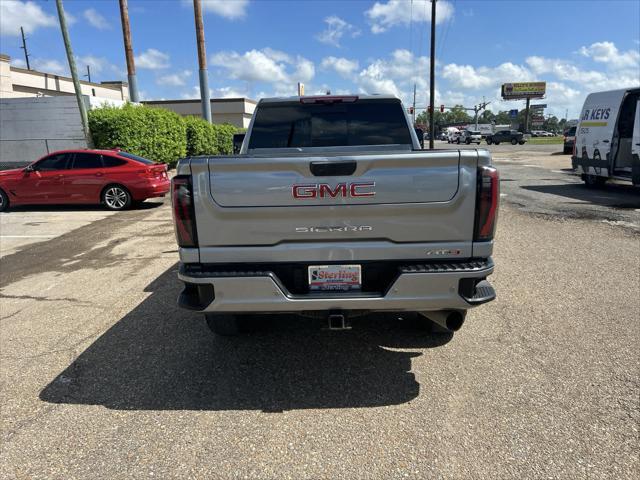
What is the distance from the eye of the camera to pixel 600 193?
43.0 ft

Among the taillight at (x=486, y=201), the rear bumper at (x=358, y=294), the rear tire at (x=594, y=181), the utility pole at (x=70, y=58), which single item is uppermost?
the utility pole at (x=70, y=58)

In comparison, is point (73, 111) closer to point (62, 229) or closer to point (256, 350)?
point (62, 229)

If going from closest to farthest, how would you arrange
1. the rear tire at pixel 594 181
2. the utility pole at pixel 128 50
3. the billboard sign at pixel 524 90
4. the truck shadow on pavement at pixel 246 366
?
the truck shadow on pavement at pixel 246 366
the rear tire at pixel 594 181
the utility pole at pixel 128 50
the billboard sign at pixel 524 90

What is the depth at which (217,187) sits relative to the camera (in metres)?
2.92

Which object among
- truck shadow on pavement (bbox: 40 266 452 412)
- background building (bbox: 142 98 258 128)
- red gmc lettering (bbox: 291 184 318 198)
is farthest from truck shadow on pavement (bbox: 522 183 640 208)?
background building (bbox: 142 98 258 128)

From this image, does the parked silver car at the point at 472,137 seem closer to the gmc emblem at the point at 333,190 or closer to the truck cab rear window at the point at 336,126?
the truck cab rear window at the point at 336,126

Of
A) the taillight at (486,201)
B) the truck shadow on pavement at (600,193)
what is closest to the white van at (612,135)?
the truck shadow on pavement at (600,193)

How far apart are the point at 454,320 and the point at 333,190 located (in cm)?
142

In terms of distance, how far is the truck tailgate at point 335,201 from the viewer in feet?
9.46

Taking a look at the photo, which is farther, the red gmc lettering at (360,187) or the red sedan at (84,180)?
the red sedan at (84,180)

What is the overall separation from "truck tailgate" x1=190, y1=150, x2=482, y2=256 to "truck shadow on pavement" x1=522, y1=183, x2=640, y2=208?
10.0 meters

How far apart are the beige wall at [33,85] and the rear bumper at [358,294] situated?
33.4m

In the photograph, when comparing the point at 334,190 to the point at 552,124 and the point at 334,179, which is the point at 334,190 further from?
the point at 552,124

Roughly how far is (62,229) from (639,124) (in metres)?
13.8
